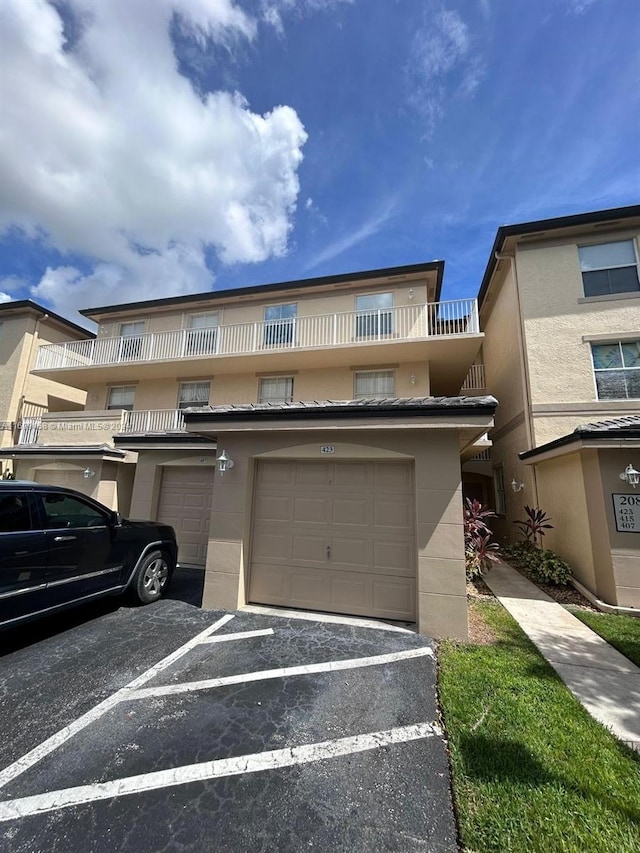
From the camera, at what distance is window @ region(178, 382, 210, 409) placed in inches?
552

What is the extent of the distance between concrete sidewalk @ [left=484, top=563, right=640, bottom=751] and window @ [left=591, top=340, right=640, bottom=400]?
6.48 metres

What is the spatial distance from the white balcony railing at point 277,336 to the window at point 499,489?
18.3 ft

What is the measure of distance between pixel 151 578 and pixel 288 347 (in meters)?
8.78

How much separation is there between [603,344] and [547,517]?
5.42 m

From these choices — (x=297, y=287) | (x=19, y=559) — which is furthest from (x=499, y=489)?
(x=19, y=559)

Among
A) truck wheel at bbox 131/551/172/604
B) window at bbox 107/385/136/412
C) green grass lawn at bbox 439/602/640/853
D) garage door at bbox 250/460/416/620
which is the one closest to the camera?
green grass lawn at bbox 439/602/640/853

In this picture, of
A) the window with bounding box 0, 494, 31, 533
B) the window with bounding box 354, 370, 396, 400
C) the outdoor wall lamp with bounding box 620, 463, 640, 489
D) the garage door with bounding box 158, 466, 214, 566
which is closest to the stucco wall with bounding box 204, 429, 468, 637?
the window with bounding box 0, 494, 31, 533

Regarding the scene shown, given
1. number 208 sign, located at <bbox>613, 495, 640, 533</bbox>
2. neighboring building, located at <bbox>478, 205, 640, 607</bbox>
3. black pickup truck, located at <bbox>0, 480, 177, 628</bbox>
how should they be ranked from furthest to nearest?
neighboring building, located at <bbox>478, 205, 640, 607</bbox>
number 208 sign, located at <bbox>613, 495, 640, 533</bbox>
black pickup truck, located at <bbox>0, 480, 177, 628</bbox>

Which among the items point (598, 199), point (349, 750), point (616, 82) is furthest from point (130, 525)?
point (598, 199)

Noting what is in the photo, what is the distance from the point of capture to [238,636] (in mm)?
4762

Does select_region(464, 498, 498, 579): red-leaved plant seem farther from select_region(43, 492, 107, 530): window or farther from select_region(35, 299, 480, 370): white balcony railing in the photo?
select_region(43, 492, 107, 530): window

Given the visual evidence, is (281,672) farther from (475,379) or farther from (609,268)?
(475,379)

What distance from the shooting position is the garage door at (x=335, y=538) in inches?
211

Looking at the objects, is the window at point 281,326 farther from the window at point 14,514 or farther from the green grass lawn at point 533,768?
the green grass lawn at point 533,768
